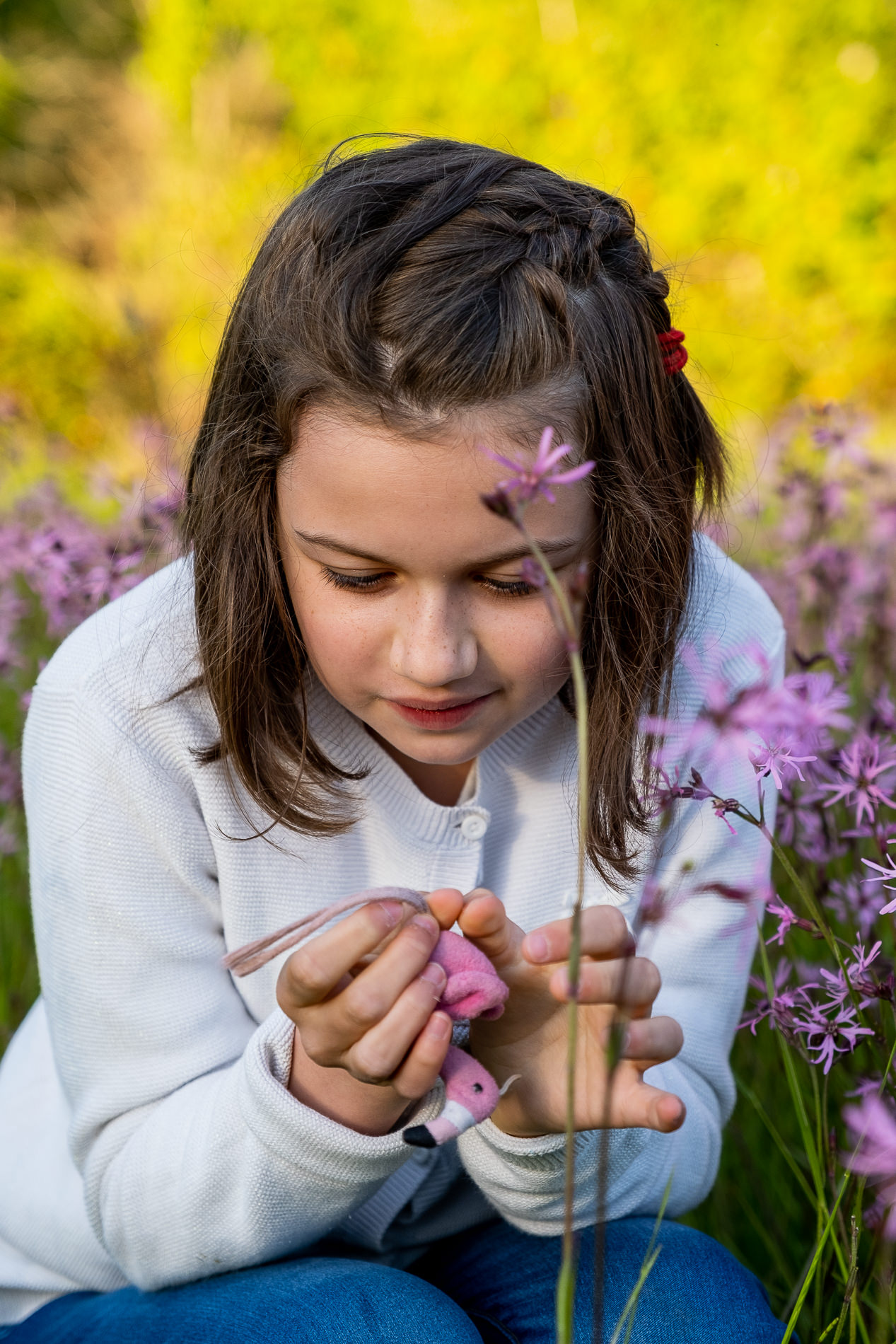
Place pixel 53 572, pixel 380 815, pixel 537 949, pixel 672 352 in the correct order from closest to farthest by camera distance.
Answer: pixel 537 949 < pixel 672 352 < pixel 380 815 < pixel 53 572

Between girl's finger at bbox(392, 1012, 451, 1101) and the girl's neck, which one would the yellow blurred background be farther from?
girl's finger at bbox(392, 1012, 451, 1101)

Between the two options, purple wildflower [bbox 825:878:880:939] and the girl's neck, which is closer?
purple wildflower [bbox 825:878:880:939]

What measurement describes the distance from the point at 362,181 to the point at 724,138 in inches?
295

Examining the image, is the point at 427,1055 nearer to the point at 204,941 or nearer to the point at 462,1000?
the point at 462,1000

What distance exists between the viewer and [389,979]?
743 mm

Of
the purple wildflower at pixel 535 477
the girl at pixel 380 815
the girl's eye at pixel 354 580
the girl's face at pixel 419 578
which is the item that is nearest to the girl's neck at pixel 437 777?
the girl at pixel 380 815

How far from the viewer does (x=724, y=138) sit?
7676 millimetres

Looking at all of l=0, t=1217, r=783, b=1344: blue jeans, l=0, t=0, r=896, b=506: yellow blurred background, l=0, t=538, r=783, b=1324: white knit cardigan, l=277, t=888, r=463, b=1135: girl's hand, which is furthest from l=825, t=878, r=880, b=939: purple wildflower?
l=0, t=0, r=896, b=506: yellow blurred background

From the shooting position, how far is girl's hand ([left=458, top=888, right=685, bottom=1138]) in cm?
69

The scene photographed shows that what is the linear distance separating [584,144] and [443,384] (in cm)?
728

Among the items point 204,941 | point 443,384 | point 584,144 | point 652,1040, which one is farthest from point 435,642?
point 584,144

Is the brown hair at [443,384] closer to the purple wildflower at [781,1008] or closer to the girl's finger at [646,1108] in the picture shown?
the purple wildflower at [781,1008]

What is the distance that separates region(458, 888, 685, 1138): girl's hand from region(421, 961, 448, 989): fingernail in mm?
32

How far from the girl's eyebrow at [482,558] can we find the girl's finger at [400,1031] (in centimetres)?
30
